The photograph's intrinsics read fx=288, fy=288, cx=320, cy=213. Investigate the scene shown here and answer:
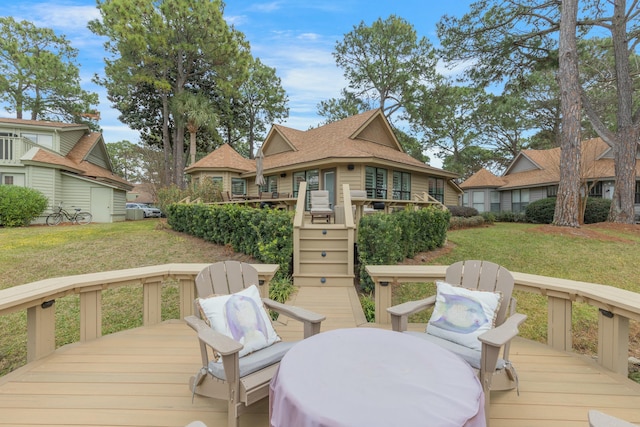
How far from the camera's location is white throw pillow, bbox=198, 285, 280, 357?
2240 mm

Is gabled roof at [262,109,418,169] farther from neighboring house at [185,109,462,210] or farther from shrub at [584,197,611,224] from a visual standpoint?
shrub at [584,197,611,224]

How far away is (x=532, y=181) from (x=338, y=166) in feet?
49.2

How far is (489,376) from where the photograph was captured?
196cm

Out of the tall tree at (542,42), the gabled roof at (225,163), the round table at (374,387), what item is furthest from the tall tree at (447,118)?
the round table at (374,387)

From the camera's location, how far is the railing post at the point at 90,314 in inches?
Answer: 125

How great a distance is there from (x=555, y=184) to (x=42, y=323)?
23.6 meters

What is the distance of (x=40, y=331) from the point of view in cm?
281

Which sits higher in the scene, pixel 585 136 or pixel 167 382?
pixel 585 136

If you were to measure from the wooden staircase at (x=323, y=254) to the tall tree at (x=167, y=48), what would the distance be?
17.2 metres

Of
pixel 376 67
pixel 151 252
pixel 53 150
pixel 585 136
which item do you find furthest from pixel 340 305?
pixel 585 136

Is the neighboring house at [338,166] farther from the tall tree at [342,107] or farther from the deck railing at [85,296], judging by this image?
the deck railing at [85,296]

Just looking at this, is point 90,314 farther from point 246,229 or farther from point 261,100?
point 261,100

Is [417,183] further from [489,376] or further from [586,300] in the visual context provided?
[489,376]

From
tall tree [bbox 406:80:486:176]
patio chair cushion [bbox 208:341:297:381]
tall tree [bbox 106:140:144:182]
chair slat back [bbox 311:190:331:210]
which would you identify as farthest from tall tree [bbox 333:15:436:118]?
tall tree [bbox 106:140:144:182]
